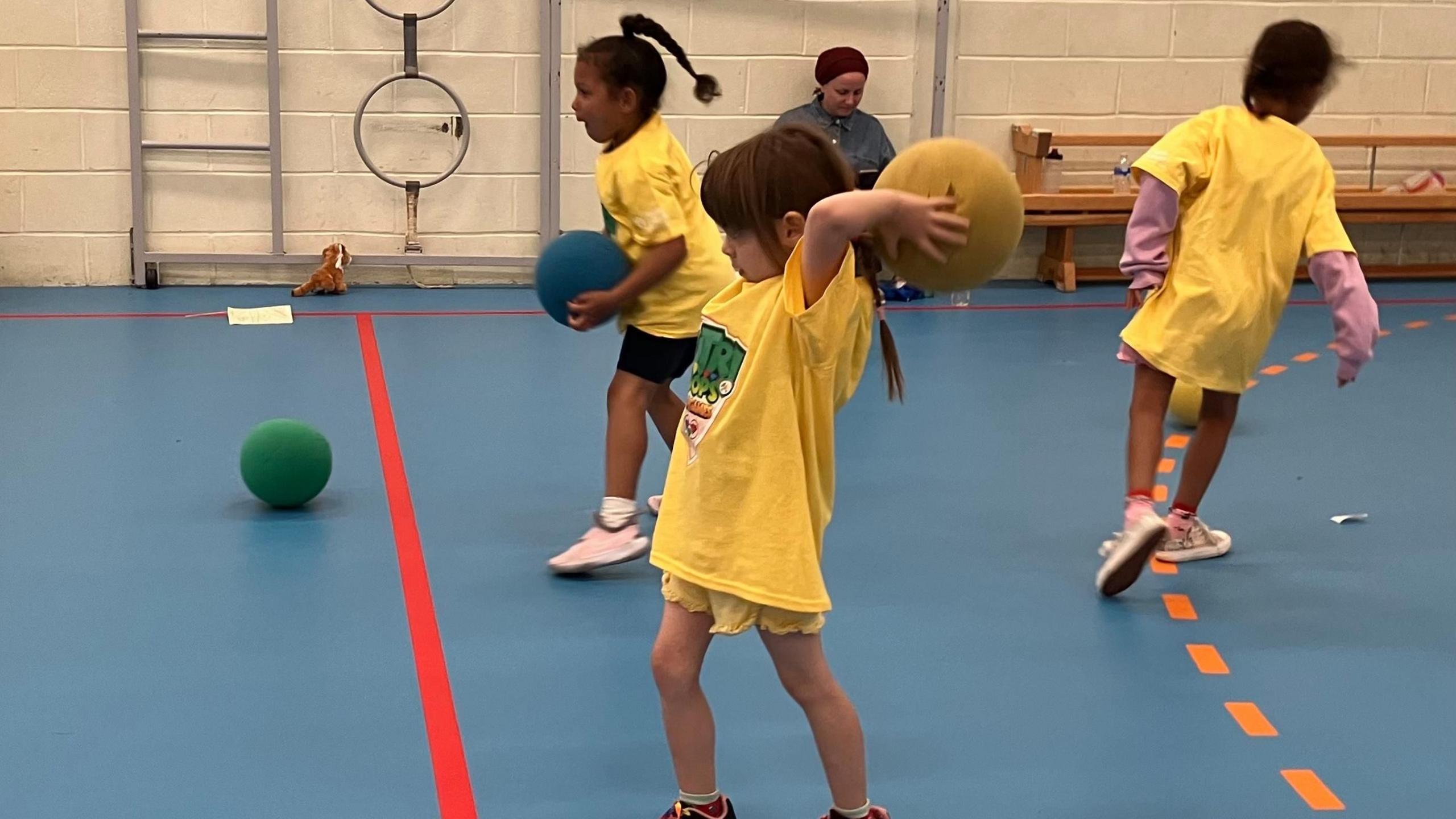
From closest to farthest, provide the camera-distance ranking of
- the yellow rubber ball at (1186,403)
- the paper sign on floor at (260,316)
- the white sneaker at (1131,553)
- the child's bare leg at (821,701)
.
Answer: the child's bare leg at (821,701), the white sneaker at (1131,553), the yellow rubber ball at (1186,403), the paper sign on floor at (260,316)

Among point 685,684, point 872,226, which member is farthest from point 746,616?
point 872,226

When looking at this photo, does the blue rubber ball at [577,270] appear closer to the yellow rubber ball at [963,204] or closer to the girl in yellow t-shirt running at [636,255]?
the girl in yellow t-shirt running at [636,255]

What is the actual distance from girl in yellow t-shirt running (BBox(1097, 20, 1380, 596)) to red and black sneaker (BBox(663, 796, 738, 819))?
1.40 metres

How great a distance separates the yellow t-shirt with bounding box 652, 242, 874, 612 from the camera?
2215mm

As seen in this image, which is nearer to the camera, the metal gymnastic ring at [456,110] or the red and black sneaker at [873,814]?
the red and black sneaker at [873,814]

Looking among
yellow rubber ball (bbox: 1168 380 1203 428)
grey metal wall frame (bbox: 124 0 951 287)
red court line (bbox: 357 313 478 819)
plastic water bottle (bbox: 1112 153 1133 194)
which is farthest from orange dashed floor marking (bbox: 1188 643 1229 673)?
plastic water bottle (bbox: 1112 153 1133 194)

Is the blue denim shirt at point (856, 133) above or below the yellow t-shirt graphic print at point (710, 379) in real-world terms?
above

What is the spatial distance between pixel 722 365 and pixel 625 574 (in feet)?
5.04

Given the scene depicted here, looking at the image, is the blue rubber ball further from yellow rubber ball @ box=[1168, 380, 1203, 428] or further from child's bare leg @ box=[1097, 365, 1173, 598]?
yellow rubber ball @ box=[1168, 380, 1203, 428]

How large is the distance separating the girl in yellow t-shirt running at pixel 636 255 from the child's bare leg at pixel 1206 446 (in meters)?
1.20

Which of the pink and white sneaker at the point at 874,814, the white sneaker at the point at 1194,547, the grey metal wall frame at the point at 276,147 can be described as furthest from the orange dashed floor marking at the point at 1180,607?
the grey metal wall frame at the point at 276,147

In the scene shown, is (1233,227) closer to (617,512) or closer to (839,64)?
(617,512)

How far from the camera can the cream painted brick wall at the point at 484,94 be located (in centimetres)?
704

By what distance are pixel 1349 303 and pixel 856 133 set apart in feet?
13.1
